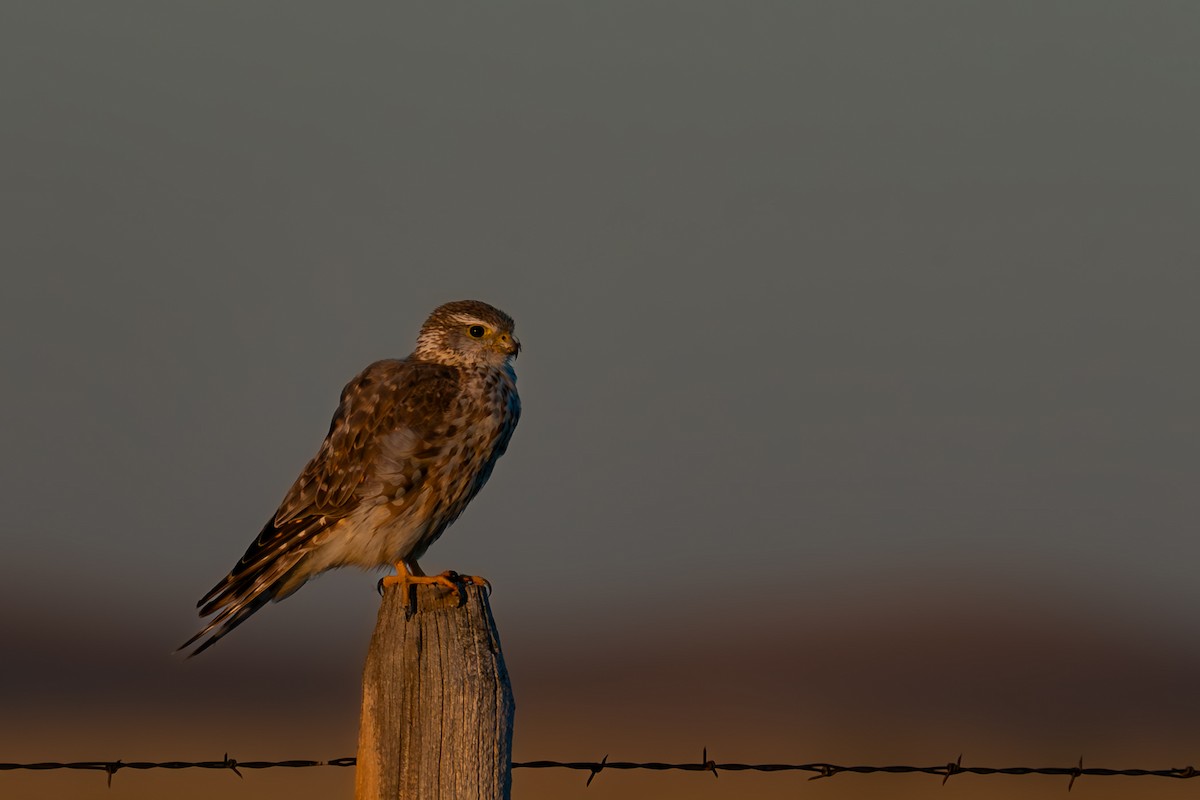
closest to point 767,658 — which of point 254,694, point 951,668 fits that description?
point 951,668

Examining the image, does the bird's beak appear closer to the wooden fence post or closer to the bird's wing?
the bird's wing

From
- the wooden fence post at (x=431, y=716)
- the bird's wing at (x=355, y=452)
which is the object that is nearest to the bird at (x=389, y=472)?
the bird's wing at (x=355, y=452)

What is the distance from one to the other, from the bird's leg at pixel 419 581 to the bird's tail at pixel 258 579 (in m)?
0.49

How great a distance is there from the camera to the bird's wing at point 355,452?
6.83 metres

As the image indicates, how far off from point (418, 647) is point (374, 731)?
23cm

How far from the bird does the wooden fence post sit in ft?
8.26

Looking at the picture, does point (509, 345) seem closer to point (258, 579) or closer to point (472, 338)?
point (472, 338)

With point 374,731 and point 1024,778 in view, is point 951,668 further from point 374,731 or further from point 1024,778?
point 374,731

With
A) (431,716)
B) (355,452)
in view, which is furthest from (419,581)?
(355,452)

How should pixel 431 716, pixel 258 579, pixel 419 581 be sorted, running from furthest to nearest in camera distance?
pixel 258 579, pixel 419 581, pixel 431 716

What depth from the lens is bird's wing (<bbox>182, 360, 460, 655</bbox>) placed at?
Answer: 683 cm

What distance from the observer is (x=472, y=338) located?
758 centimetres

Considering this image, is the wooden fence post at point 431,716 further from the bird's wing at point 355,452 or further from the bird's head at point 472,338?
the bird's head at point 472,338

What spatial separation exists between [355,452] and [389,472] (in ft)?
0.57
